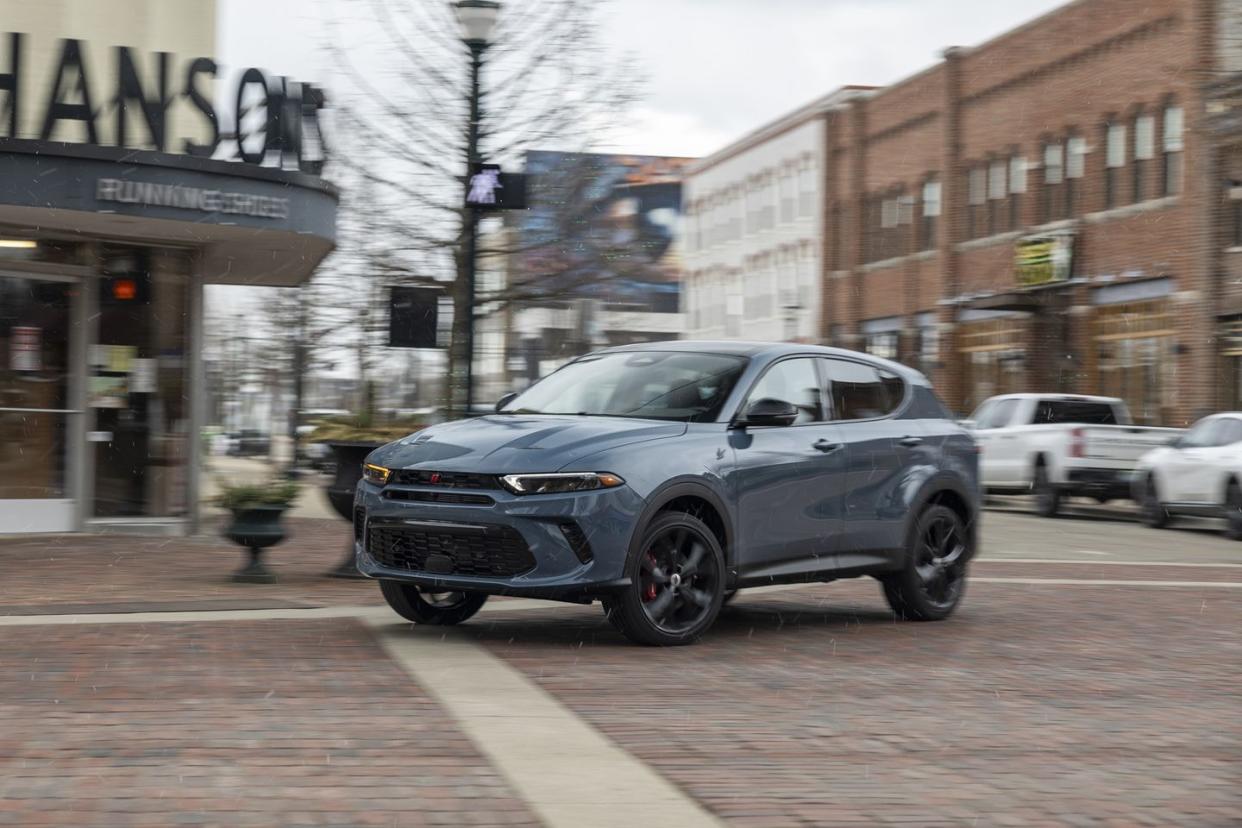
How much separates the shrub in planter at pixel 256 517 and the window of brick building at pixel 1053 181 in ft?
104

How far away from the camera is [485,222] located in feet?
84.5

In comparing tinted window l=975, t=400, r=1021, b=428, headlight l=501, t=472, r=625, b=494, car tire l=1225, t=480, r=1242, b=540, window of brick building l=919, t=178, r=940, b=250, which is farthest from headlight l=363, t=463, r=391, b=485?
window of brick building l=919, t=178, r=940, b=250

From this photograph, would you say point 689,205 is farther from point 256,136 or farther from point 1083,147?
point 256,136

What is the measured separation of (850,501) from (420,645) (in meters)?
2.76

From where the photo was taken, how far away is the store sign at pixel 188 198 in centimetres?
1520

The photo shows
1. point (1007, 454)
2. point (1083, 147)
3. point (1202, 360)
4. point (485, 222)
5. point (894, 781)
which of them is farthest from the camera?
point (1083, 147)

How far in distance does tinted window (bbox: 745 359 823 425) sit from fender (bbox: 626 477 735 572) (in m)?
0.81

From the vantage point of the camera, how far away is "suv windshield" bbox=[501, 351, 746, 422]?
954cm

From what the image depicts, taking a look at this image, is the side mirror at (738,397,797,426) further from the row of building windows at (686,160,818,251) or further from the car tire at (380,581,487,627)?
the row of building windows at (686,160,818,251)

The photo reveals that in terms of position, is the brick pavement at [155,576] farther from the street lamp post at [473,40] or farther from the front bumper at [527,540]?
the front bumper at [527,540]

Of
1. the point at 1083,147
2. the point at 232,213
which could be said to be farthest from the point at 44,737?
the point at 1083,147

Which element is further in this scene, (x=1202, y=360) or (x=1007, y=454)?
(x=1202, y=360)

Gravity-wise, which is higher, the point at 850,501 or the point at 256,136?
the point at 256,136

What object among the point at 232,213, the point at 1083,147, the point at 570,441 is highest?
the point at 1083,147
